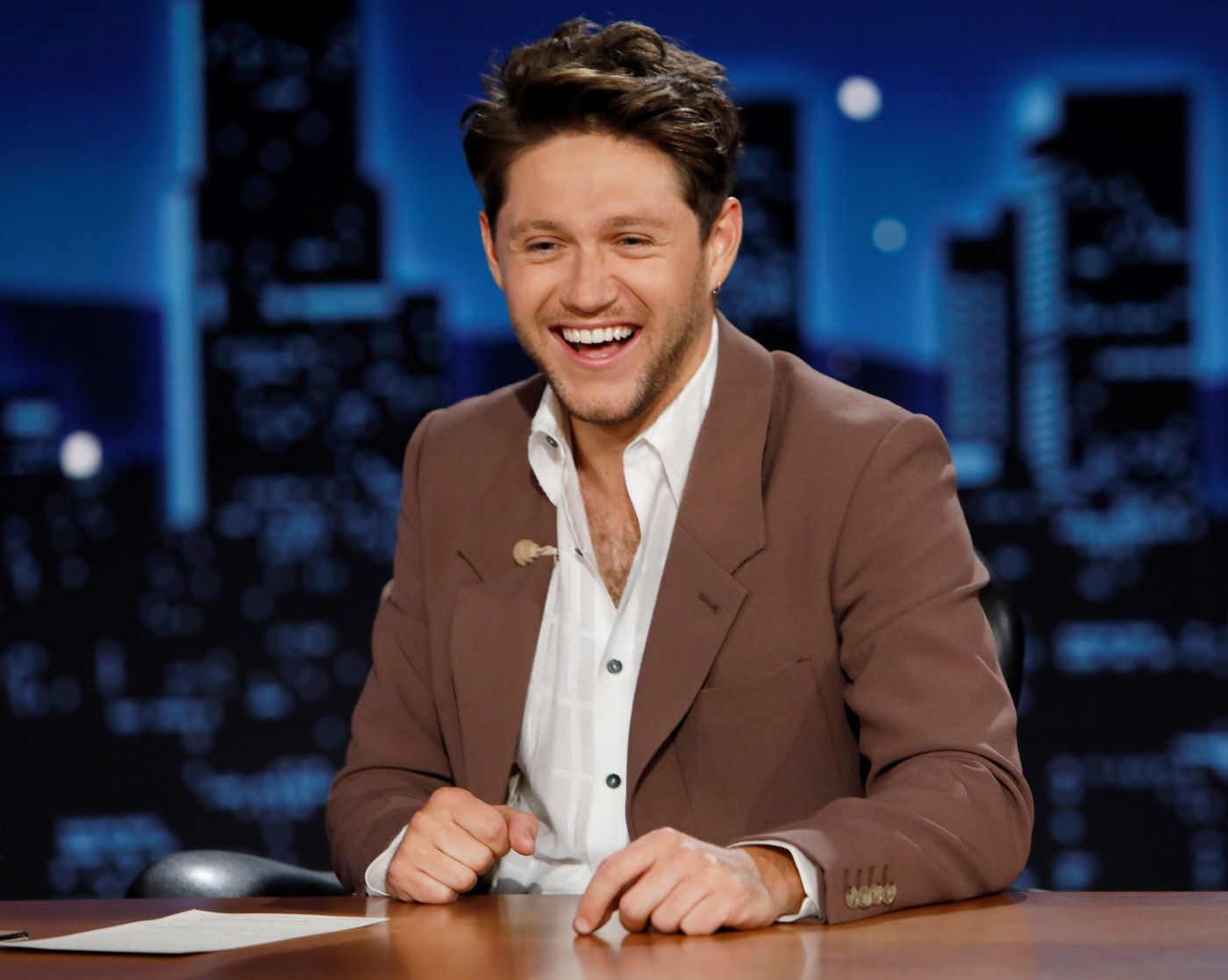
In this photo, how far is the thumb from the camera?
1.53 meters

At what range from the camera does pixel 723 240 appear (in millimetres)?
2016

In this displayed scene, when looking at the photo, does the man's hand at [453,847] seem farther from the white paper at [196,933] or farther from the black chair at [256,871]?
the black chair at [256,871]

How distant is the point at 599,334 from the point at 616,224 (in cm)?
14

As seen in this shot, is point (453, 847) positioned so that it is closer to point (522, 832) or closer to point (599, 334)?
point (522, 832)

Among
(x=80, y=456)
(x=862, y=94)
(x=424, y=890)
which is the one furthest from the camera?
(x=80, y=456)

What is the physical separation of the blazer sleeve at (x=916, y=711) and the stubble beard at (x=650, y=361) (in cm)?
29

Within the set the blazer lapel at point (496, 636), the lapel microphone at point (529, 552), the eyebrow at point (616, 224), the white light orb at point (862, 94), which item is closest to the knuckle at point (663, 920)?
the blazer lapel at point (496, 636)

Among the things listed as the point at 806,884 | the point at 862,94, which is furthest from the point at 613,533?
the point at 862,94

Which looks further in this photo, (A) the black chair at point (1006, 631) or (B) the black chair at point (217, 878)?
(A) the black chair at point (1006, 631)

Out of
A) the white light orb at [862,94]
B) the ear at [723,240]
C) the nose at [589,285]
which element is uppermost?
the white light orb at [862,94]

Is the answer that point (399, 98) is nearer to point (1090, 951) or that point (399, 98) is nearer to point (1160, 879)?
point (1160, 879)

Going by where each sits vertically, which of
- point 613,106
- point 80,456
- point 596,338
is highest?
point 613,106

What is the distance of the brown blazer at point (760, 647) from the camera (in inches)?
62.8

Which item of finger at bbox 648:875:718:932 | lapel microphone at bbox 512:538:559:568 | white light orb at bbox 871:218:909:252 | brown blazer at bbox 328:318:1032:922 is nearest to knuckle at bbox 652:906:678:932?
finger at bbox 648:875:718:932
